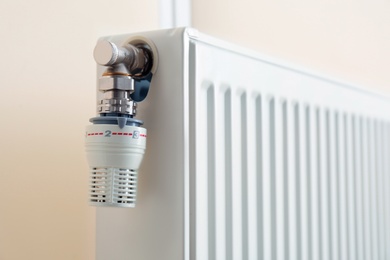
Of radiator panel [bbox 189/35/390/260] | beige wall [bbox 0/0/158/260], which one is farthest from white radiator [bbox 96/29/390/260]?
beige wall [bbox 0/0/158/260]

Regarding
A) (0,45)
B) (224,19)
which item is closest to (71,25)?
(0,45)

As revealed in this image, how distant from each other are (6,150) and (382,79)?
711mm

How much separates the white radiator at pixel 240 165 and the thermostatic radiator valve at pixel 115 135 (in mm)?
30

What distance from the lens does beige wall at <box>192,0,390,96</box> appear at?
41.2 inches

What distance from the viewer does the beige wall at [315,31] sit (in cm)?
105


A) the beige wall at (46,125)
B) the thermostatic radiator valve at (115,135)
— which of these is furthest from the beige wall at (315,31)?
the thermostatic radiator valve at (115,135)

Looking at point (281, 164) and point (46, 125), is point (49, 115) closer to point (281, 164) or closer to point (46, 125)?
point (46, 125)

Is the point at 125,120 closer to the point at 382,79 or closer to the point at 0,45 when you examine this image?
the point at 0,45

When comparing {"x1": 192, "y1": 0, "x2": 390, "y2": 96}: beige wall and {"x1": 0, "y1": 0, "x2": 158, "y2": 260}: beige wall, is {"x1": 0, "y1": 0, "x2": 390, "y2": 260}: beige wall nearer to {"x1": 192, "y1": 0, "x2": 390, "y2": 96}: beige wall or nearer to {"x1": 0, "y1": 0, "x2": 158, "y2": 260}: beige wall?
{"x1": 0, "y1": 0, "x2": 158, "y2": 260}: beige wall

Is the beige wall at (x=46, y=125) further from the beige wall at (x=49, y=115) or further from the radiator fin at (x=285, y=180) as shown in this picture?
the radiator fin at (x=285, y=180)

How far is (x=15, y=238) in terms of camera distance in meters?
0.65

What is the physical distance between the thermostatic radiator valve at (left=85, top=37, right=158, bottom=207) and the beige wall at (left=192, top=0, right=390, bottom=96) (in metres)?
0.52

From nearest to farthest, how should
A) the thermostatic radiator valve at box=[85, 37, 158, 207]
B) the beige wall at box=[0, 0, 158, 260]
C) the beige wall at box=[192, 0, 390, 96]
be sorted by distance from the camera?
1. the thermostatic radiator valve at box=[85, 37, 158, 207]
2. the beige wall at box=[0, 0, 158, 260]
3. the beige wall at box=[192, 0, 390, 96]

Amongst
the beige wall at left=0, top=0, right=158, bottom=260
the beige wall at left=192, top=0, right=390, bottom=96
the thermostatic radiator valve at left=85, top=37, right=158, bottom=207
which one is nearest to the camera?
the thermostatic radiator valve at left=85, top=37, right=158, bottom=207
